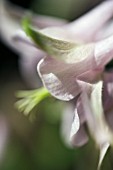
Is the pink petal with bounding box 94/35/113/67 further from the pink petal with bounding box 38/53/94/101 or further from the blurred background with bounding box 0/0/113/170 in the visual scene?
the blurred background with bounding box 0/0/113/170

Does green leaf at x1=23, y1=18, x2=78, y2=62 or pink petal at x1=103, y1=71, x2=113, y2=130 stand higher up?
green leaf at x1=23, y1=18, x2=78, y2=62

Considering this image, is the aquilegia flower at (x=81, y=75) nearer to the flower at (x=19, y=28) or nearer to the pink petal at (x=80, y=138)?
the pink petal at (x=80, y=138)

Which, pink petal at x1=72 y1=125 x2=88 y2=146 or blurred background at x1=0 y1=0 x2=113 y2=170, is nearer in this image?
pink petal at x1=72 y1=125 x2=88 y2=146

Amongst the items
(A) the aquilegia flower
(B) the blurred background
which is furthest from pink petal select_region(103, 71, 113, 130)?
(B) the blurred background

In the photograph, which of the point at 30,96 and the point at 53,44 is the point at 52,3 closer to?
the point at 30,96

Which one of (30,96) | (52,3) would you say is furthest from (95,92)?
(52,3)

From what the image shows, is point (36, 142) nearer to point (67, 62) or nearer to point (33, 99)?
point (33, 99)

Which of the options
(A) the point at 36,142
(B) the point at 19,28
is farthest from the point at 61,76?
(A) the point at 36,142

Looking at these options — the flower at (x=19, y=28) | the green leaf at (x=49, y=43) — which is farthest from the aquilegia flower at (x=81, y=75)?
the flower at (x=19, y=28)
